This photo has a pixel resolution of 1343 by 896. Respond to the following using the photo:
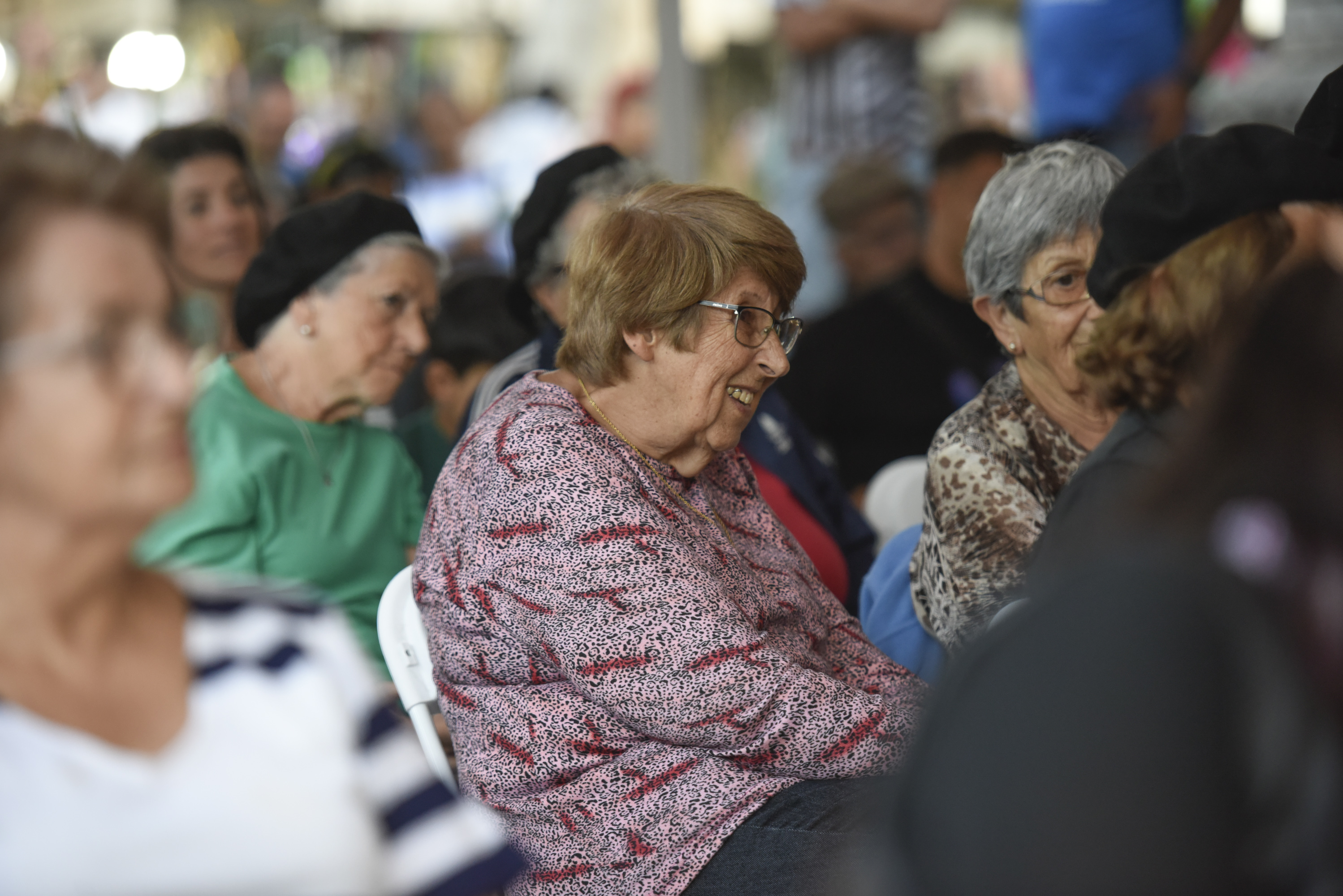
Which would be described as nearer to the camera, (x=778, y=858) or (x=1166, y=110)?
(x=778, y=858)

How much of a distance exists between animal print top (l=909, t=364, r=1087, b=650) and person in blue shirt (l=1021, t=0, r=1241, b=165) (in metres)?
2.14

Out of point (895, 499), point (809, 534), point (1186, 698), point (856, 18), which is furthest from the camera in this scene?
point (856, 18)

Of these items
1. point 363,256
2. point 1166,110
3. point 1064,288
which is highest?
point 363,256

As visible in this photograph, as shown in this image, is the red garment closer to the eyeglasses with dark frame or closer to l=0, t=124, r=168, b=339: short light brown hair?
the eyeglasses with dark frame

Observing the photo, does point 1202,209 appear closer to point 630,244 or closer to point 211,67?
point 630,244

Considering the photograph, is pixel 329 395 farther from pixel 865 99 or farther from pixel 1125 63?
pixel 1125 63

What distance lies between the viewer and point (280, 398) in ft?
9.67

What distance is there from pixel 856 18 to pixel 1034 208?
2.34 metres

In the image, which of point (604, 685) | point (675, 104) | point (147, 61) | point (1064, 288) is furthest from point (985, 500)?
point (147, 61)

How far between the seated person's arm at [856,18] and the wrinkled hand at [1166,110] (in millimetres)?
781

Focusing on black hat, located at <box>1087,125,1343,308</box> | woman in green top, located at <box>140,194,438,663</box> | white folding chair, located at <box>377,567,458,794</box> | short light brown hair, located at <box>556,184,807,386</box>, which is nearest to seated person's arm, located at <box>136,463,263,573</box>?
woman in green top, located at <box>140,194,438,663</box>

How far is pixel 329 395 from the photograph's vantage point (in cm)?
296

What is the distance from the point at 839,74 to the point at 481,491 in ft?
10.2

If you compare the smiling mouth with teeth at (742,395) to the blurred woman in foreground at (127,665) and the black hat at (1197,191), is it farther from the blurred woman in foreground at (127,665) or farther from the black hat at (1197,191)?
the blurred woman in foreground at (127,665)
